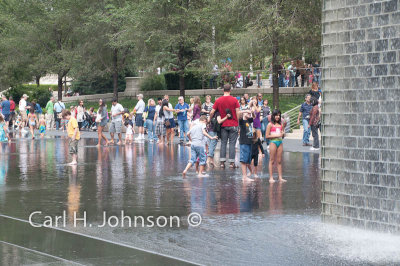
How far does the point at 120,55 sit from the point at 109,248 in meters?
42.5

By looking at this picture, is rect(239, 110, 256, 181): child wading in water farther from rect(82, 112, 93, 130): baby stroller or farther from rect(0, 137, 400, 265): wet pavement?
rect(82, 112, 93, 130): baby stroller

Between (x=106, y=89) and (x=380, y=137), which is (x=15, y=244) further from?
(x=106, y=89)

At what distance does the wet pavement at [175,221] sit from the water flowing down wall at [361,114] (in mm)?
369

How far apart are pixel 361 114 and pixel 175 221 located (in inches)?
111

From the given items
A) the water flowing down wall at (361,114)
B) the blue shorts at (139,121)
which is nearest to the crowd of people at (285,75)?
the blue shorts at (139,121)

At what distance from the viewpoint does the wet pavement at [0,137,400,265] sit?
7.45 metres

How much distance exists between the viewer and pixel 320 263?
275 inches

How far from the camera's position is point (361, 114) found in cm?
927

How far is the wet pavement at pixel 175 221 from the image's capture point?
745 cm

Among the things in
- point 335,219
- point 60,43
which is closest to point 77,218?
point 335,219

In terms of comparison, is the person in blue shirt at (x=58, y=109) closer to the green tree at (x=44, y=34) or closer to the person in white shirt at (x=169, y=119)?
the green tree at (x=44, y=34)

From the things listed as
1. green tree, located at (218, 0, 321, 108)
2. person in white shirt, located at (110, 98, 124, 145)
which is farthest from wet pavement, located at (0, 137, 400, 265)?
green tree, located at (218, 0, 321, 108)

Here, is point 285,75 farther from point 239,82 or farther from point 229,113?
point 229,113

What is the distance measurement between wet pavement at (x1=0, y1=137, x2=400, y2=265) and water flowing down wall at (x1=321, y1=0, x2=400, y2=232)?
37 centimetres
